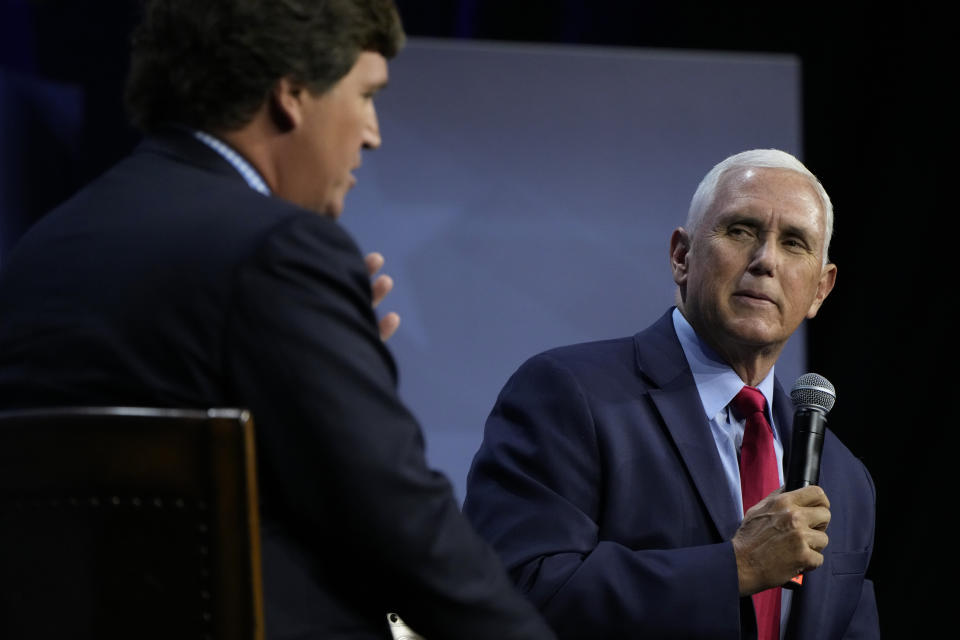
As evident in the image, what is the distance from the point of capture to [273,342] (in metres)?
1.11

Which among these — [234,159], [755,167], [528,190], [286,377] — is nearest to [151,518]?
[286,377]

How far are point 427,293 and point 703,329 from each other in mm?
1493

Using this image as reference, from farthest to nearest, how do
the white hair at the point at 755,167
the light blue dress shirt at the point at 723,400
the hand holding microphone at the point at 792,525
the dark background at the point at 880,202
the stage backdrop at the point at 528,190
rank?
the dark background at the point at 880,202 → the stage backdrop at the point at 528,190 → the white hair at the point at 755,167 → the light blue dress shirt at the point at 723,400 → the hand holding microphone at the point at 792,525

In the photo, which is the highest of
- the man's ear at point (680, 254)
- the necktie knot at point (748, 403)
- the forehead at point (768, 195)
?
the forehead at point (768, 195)

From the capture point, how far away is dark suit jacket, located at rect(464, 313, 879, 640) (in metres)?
1.89

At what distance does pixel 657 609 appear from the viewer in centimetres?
188

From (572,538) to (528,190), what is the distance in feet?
6.41

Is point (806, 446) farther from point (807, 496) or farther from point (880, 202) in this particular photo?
point (880, 202)

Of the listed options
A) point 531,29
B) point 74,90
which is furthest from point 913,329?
point 74,90

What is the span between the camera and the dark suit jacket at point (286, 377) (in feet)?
3.65

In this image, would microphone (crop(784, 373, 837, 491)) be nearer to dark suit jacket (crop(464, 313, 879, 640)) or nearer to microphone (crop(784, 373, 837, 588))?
microphone (crop(784, 373, 837, 588))

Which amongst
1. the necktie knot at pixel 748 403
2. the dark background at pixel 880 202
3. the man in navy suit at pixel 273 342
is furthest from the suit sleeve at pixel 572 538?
the dark background at pixel 880 202

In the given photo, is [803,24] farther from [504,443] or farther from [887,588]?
[504,443]

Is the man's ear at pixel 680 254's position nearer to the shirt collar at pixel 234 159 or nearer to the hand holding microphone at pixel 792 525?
the hand holding microphone at pixel 792 525
